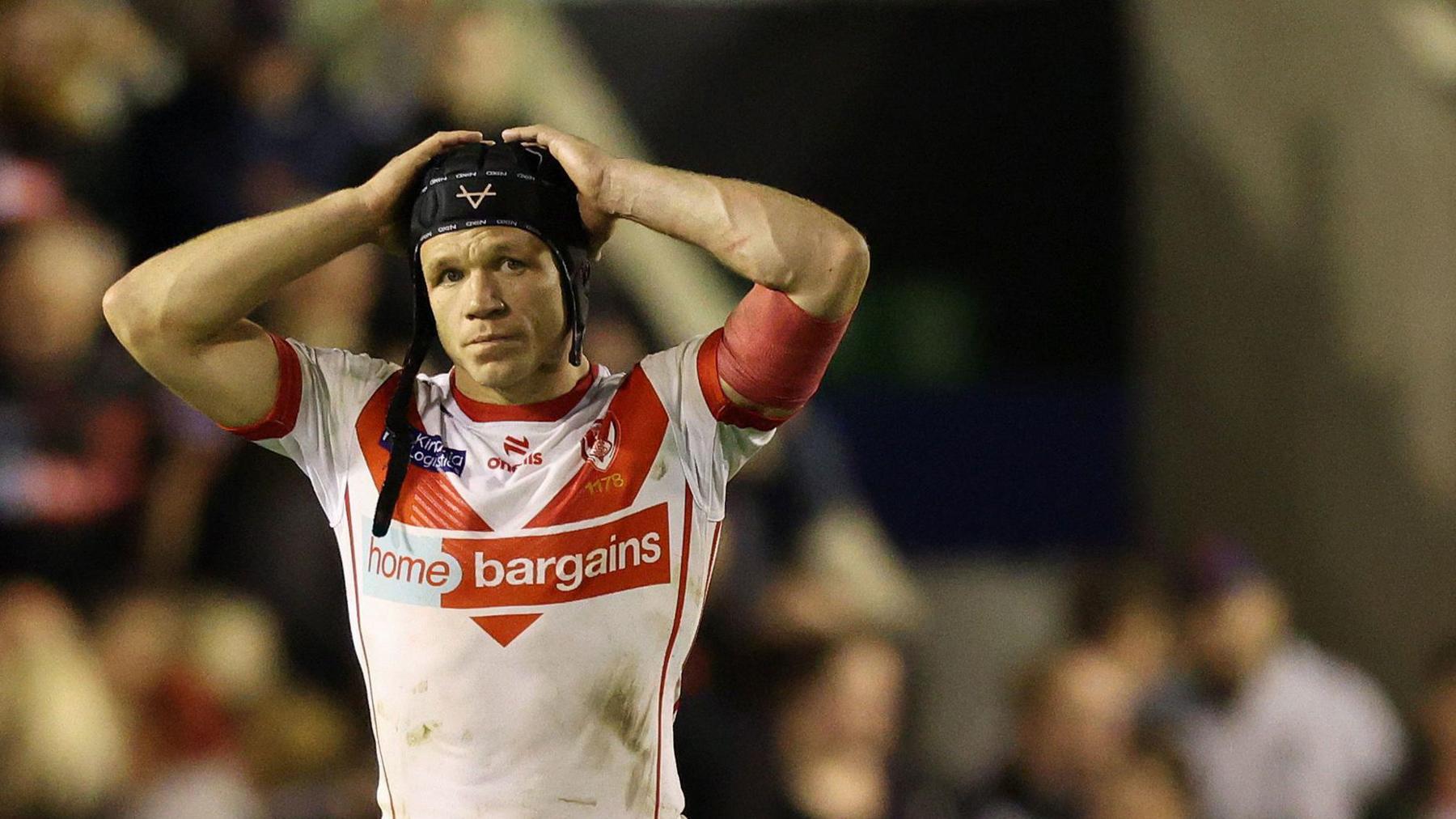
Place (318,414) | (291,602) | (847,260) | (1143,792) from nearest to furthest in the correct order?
(847,260) → (318,414) → (291,602) → (1143,792)

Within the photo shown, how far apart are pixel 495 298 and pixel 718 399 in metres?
0.38

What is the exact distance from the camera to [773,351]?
3.13m

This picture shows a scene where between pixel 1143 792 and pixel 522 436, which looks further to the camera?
pixel 1143 792

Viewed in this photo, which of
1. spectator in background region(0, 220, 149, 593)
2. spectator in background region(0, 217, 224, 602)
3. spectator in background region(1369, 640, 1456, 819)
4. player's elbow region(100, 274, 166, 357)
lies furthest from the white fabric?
player's elbow region(100, 274, 166, 357)

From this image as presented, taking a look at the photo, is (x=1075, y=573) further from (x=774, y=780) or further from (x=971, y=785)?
(x=774, y=780)

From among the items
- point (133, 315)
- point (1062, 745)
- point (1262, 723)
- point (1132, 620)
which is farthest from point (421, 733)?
point (1262, 723)

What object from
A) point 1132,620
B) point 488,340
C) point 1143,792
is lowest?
point 1143,792

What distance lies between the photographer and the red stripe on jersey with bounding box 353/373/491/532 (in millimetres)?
3176

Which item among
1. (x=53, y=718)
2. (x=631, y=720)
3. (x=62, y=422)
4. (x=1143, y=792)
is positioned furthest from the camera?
(x=1143, y=792)

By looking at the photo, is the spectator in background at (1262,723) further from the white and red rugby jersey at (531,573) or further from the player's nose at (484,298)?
the player's nose at (484,298)

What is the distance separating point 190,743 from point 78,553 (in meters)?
0.68

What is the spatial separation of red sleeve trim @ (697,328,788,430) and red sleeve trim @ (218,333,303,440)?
0.63 metres

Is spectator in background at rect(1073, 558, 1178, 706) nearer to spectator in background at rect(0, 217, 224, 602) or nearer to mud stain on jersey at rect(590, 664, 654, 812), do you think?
spectator in background at rect(0, 217, 224, 602)

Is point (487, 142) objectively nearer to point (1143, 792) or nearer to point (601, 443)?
point (601, 443)
